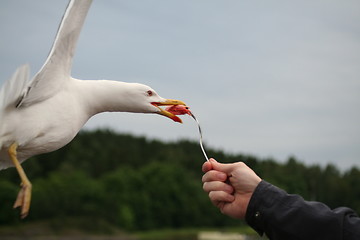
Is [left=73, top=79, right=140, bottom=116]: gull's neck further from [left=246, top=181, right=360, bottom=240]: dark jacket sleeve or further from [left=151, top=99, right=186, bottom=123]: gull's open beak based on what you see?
[left=246, top=181, right=360, bottom=240]: dark jacket sleeve

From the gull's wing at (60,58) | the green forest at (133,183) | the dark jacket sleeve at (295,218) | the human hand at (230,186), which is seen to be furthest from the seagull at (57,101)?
the green forest at (133,183)

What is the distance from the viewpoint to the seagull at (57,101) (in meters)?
4.19

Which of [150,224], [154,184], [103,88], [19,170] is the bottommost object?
[150,224]

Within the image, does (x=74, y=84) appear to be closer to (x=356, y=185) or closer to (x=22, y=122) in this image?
(x=22, y=122)

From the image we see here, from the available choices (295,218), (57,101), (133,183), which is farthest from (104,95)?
(133,183)

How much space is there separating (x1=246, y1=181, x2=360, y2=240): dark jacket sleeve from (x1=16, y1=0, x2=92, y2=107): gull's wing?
6.52 ft

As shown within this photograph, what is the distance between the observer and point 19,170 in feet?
13.1

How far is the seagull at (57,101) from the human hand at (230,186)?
49.4 inches

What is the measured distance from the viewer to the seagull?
13.7 ft

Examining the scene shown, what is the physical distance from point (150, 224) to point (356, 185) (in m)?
38.4

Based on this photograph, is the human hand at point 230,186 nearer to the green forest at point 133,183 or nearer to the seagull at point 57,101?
the seagull at point 57,101

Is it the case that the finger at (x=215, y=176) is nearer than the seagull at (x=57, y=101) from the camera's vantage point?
Yes

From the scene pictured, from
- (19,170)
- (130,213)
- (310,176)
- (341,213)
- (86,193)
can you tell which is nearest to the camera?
(341,213)

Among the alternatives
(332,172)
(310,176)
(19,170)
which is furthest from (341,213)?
(332,172)
